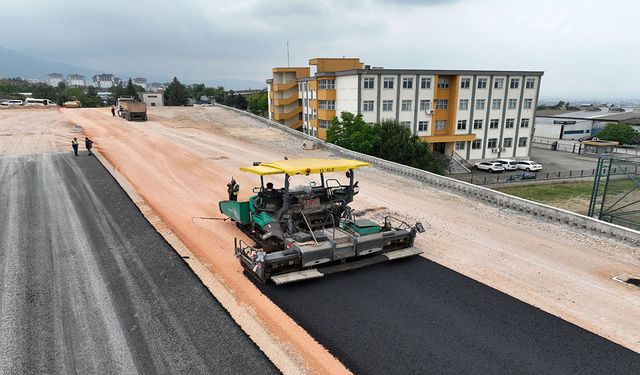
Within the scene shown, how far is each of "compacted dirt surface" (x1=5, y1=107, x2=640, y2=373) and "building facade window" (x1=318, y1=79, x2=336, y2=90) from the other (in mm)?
28905

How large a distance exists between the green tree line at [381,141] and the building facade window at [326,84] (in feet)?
37.4

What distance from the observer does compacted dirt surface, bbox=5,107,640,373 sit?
604cm

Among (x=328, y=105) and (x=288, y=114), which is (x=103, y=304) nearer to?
(x=328, y=105)

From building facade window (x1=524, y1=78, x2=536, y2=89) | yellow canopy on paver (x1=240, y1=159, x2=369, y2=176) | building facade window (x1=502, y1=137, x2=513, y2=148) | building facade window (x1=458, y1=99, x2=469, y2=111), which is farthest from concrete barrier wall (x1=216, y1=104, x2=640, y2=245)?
building facade window (x1=524, y1=78, x2=536, y2=89)

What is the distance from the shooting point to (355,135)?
96.4 feet

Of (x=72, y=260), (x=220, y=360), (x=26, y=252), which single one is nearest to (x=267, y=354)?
(x=220, y=360)

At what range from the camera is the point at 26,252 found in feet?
31.1

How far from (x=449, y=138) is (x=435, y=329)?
37890mm

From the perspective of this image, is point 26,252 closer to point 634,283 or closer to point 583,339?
point 583,339

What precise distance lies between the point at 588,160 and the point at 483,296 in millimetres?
49314

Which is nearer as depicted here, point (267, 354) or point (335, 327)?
point (267, 354)

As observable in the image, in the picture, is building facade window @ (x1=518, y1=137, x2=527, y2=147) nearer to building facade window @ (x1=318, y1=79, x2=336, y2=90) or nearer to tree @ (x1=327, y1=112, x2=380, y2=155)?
building facade window @ (x1=318, y1=79, x2=336, y2=90)

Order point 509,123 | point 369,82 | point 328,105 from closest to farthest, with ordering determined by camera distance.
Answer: point 369,82 < point 328,105 < point 509,123

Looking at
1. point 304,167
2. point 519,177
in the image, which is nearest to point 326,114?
point 519,177
